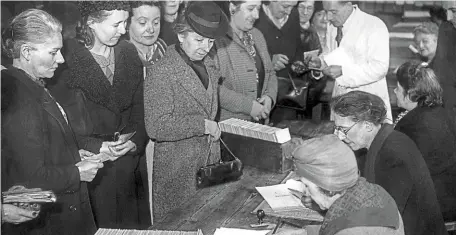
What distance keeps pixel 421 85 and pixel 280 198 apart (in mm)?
1309

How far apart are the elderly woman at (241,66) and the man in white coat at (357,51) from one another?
0.85 metres

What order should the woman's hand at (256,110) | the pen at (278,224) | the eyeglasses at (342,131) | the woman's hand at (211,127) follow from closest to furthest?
1. the pen at (278,224)
2. the eyeglasses at (342,131)
3. the woman's hand at (211,127)
4. the woman's hand at (256,110)

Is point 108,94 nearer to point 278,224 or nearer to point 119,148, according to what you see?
point 119,148

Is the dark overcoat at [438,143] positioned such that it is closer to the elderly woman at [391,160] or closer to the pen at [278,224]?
the elderly woman at [391,160]

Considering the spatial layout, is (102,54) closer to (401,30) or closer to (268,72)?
(268,72)

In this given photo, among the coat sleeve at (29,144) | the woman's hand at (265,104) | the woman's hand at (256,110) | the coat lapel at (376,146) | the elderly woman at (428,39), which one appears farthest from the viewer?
the elderly woman at (428,39)

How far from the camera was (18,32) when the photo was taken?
3.10 m

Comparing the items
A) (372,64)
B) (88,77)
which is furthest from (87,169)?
(372,64)

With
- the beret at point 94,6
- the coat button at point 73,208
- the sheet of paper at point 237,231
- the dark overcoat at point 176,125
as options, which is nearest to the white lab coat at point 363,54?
the dark overcoat at point 176,125

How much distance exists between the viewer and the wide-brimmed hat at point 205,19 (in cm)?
397

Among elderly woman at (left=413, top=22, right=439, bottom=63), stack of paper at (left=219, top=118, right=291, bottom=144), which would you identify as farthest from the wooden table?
elderly woman at (left=413, top=22, right=439, bottom=63)

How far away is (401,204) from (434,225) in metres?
0.31

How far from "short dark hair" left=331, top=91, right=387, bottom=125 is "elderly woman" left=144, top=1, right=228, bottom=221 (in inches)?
38.5

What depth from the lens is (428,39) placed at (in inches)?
257
